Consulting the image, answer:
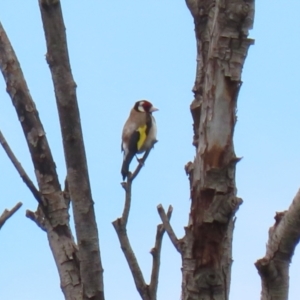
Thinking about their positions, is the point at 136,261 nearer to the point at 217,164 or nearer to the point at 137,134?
the point at 217,164

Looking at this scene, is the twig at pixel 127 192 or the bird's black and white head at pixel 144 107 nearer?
the twig at pixel 127 192

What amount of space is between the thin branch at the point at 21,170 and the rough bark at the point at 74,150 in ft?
1.37

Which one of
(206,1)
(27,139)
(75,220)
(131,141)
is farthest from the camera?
(131,141)

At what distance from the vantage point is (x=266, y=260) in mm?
2670

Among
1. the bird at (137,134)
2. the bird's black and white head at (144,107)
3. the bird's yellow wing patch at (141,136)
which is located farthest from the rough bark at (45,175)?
the bird's black and white head at (144,107)

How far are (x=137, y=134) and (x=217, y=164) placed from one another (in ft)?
18.1

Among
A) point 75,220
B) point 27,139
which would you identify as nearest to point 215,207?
point 75,220

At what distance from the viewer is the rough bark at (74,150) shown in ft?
8.50

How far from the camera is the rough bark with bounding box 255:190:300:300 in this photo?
8.70 feet

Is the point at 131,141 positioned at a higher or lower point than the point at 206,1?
higher

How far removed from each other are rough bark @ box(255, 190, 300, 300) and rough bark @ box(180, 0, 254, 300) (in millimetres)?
196

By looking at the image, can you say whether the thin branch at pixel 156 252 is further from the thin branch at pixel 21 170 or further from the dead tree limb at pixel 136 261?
the thin branch at pixel 21 170

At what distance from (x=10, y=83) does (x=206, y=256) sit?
4.41 feet

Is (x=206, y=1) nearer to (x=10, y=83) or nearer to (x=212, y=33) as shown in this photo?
(x=212, y=33)
